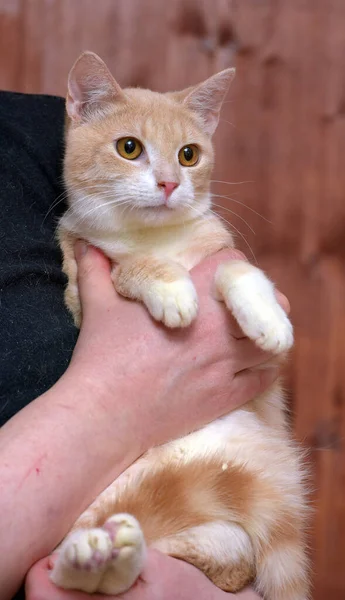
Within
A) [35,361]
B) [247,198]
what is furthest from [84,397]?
[247,198]

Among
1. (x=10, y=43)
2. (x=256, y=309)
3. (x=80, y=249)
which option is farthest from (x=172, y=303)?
(x=10, y=43)

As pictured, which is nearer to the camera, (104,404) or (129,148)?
(104,404)

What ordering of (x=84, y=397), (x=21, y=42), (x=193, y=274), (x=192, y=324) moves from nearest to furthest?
(x=84, y=397) < (x=192, y=324) < (x=193, y=274) < (x=21, y=42)

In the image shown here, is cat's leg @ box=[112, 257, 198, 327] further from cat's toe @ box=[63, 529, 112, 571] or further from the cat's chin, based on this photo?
cat's toe @ box=[63, 529, 112, 571]

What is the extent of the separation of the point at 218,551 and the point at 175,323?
0.43 meters

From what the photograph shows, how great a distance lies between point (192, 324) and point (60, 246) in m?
0.46

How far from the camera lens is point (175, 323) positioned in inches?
46.5

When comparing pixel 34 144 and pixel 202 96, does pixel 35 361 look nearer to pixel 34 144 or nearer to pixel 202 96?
pixel 34 144

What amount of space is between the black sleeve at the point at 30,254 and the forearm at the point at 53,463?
0.09 m

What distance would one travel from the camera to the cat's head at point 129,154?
1373 mm

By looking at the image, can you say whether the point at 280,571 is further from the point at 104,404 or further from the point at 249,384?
the point at 104,404

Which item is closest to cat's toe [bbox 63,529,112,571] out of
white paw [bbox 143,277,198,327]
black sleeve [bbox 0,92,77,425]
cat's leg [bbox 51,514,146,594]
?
cat's leg [bbox 51,514,146,594]

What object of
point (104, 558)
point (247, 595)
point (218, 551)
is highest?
point (104, 558)

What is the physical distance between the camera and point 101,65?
138 cm
